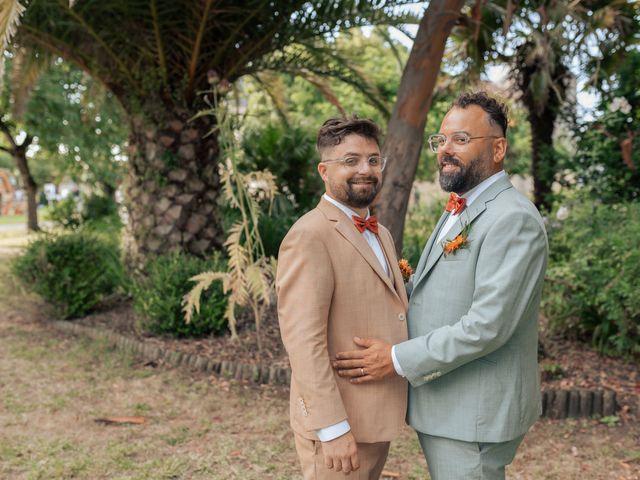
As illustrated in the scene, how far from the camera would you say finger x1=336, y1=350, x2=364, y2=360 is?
7.05ft

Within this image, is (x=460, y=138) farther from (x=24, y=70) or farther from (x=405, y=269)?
(x=24, y=70)

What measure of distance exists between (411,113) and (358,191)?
316 cm

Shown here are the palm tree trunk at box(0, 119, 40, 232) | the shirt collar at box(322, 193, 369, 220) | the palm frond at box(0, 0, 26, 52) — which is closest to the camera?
the shirt collar at box(322, 193, 369, 220)

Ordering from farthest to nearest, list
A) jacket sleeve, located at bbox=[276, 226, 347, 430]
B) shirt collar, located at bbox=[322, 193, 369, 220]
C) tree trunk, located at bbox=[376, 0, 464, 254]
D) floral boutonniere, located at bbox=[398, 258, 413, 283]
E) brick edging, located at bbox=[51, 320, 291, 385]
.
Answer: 1. brick edging, located at bbox=[51, 320, 291, 385]
2. tree trunk, located at bbox=[376, 0, 464, 254]
3. floral boutonniere, located at bbox=[398, 258, 413, 283]
4. shirt collar, located at bbox=[322, 193, 369, 220]
5. jacket sleeve, located at bbox=[276, 226, 347, 430]

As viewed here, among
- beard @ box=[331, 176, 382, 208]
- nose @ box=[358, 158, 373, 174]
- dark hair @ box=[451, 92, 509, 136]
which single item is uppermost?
dark hair @ box=[451, 92, 509, 136]

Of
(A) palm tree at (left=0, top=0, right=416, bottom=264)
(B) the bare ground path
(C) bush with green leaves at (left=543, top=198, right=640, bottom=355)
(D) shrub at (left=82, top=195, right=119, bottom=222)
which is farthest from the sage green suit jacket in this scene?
(D) shrub at (left=82, top=195, right=119, bottom=222)

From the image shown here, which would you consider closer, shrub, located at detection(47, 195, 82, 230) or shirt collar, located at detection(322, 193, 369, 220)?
shirt collar, located at detection(322, 193, 369, 220)

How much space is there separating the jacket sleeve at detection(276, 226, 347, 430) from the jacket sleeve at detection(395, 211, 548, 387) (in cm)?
30

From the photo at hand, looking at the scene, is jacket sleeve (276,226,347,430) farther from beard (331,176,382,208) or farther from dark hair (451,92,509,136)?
dark hair (451,92,509,136)

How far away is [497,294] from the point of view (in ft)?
6.31

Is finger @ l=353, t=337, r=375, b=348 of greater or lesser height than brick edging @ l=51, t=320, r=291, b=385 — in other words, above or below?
above

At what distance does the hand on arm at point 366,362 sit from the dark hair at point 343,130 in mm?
675

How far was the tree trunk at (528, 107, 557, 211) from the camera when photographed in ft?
31.4

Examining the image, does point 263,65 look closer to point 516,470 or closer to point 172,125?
point 172,125
